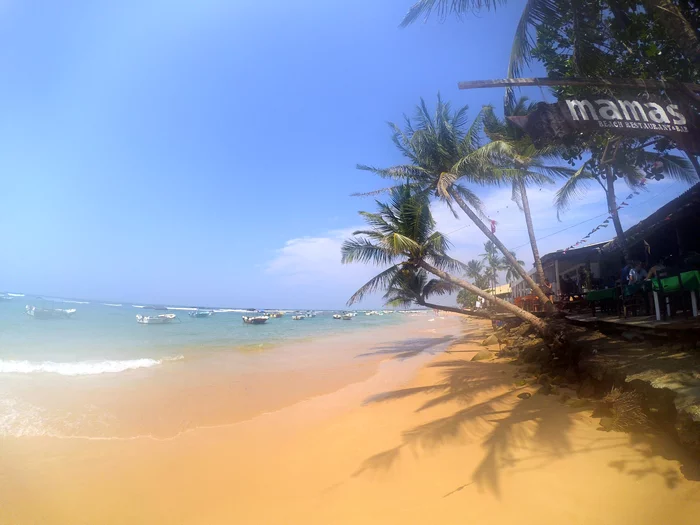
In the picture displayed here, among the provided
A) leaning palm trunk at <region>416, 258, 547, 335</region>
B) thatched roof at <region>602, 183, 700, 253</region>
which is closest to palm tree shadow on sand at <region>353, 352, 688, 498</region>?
leaning palm trunk at <region>416, 258, 547, 335</region>

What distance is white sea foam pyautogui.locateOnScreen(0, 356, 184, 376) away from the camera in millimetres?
13039

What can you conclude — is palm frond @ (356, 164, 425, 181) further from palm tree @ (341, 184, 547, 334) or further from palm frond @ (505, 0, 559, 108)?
palm frond @ (505, 0, 559, 108)

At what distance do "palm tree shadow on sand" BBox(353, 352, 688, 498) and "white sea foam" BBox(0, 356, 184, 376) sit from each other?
1237 centimetres

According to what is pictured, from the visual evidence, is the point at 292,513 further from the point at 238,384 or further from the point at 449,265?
the point at 449,265

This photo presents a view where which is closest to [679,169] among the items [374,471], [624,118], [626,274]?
[626,274]

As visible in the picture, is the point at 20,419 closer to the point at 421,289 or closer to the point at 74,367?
the point at 74,367

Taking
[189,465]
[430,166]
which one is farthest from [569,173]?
[189,465]

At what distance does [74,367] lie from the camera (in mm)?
13945

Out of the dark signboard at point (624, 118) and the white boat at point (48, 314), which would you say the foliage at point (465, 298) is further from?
the white boat at point (48, 314)

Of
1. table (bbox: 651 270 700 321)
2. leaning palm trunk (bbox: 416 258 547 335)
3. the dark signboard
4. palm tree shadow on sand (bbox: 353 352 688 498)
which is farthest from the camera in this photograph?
leaning palm trunk (bbox: 416 258 547 335)

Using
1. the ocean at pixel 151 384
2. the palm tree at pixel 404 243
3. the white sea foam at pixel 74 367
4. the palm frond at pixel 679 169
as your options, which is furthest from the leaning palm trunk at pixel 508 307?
the white sea foam at pixel 74 367

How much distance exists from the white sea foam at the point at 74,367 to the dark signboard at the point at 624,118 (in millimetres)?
15470

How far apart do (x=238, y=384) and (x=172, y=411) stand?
9.43ft

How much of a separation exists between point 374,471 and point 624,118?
5158 mm
